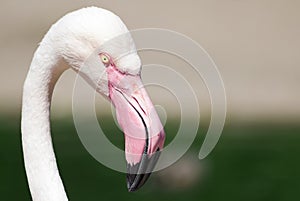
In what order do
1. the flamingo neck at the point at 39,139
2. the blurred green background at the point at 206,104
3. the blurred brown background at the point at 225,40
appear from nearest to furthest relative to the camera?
the flamingo neck at the point at 39,139 → the blurred green background at the point at 206,104 → the blurred brown background at the point at 225,40

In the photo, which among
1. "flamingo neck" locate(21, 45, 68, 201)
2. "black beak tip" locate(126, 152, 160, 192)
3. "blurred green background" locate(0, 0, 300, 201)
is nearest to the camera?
"black beak tip" locate(126, 152, 160, 192)

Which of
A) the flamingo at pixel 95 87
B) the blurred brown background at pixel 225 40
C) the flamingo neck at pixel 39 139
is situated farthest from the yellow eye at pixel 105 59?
the blurred brown background at pixel 225 40

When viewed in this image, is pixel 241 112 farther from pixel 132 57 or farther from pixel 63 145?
pixel 132 57

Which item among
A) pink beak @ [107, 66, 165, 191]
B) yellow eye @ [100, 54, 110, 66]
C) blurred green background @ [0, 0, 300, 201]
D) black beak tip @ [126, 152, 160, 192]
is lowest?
black beak tip @ [126, 152, 160, 192]

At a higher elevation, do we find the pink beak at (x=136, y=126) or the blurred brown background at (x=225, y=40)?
the blurred brown background at (x=225, y=40)

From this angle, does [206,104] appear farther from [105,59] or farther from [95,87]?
[105,59]

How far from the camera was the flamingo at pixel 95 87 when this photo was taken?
8.68 ft

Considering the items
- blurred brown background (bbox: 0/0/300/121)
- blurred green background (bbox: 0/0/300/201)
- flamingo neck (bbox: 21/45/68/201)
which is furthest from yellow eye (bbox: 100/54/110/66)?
blurred brown background (bbox: 0/0/300/121)

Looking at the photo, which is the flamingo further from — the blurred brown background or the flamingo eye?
the blurred brown background

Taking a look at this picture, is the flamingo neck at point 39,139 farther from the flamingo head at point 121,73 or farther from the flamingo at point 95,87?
the flamingo head at point 121,73

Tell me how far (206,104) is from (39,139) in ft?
17.9

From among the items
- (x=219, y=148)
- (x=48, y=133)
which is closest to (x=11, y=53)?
(x=219, y=148)

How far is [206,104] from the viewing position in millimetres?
8328

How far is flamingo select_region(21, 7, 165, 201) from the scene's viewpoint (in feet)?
8.68
